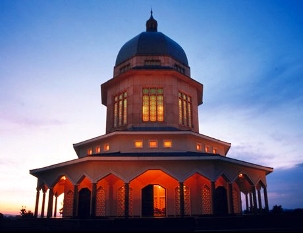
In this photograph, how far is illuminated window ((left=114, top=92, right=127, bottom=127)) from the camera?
30.1 metres

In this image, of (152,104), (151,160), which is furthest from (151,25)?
(151,160)

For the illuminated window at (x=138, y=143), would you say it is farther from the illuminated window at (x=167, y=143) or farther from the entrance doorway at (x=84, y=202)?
the entrance doorway at (x=84, y=202)

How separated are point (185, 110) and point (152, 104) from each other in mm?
3637

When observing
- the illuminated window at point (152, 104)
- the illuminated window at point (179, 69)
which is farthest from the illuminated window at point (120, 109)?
the illuminated window at point (179, 69)

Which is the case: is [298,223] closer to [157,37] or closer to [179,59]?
[179,59]

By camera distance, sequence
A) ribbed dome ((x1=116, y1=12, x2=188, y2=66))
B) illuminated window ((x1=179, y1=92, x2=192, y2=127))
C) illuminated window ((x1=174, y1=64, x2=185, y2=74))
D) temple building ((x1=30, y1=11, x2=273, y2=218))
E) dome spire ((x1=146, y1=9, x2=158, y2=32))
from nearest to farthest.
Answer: temple building ((x1=30, y1=11, x2=273, y2=218)), illuminated window ((x1=179, y1=92, x2=192, y2=127)), ribbed dome ((x1=116, y1=12, x2=188, y2=66)), illuminated window ((x1=174, y1=64, x2=185, y2=74)), dome spire ((x1=146, y1=9, x2=158, y2=32))

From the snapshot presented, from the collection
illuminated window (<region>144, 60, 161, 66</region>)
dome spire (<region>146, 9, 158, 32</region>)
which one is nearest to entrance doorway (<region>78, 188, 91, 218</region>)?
illuminated window (<region>144, 60, 161, 66</region>)

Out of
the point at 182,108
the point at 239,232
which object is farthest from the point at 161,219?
the point at 182,108

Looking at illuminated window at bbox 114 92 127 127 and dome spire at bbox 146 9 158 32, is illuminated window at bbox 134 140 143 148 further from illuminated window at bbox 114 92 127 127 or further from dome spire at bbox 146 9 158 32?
dome spire at bbox 146 9 158 32

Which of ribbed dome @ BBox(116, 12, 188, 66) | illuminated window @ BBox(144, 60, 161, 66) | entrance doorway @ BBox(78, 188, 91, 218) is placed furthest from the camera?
ribbed dome @ BBox(116, 12, 188, 66)

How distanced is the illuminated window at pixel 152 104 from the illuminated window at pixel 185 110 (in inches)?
84.8

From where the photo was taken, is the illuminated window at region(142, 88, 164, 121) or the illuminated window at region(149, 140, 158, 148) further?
the illuminated window at region(142, 88, 164, 121)

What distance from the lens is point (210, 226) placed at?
19234 mm

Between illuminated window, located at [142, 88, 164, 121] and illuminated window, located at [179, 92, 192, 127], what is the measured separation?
2154 millimetres
